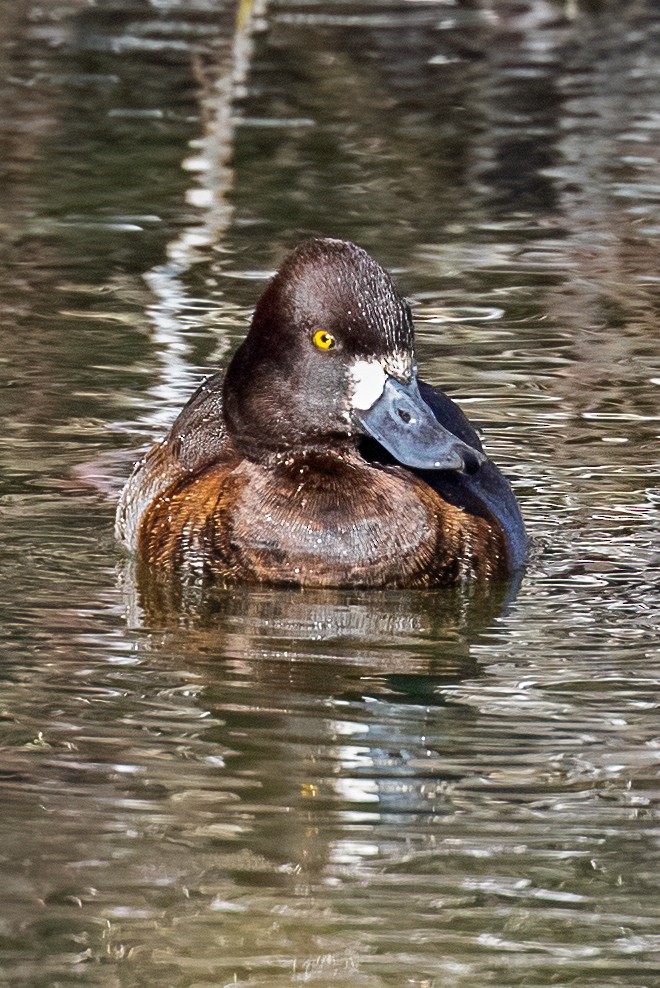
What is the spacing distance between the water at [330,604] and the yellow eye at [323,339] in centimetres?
90

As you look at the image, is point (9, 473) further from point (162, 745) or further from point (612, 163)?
point (612, 163)

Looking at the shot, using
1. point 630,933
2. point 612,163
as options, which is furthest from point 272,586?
point 612,163

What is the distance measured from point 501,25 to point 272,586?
514 inches

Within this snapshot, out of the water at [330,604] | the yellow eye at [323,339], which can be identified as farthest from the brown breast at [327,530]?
the yellow eye at [323,339]

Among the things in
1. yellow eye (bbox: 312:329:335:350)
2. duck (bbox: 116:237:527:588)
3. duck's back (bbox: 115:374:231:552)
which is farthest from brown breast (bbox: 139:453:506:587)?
yellow eye (bbox: 312:329:335:350)

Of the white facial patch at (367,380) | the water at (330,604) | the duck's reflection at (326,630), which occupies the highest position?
the white facial patch at (367,380)

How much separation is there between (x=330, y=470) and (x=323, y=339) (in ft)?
1.88

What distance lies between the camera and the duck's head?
722 cm

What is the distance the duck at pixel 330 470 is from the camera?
7.29 meters

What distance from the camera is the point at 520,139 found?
15.3m

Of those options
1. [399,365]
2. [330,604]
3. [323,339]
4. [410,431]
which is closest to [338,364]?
[323,339]

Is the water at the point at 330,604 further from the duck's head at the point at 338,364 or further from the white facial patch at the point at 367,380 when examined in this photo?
the white facial patch at the point at 367,380

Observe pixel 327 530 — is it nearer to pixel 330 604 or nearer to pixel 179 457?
pixel 330 604

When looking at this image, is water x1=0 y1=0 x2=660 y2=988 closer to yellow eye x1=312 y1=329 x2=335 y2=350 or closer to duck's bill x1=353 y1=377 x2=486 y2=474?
duck's bill x1=353 y1=377 x2=486 y2=474
